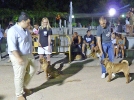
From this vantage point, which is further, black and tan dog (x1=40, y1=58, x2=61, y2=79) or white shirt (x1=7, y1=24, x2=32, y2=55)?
black and tan dog (x1=40, y1=58, x2=61, y2=79)

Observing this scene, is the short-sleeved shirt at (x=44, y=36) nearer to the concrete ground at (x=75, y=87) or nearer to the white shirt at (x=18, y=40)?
the concrete ground at (x=75, y=87)

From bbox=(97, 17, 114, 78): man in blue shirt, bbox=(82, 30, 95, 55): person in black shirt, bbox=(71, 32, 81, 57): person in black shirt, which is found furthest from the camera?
bbox=(82, 30, 95, 55): person in black shirt

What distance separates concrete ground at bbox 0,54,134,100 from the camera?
6469mm

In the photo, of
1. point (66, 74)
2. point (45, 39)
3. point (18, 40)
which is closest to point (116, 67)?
point (66, 74)

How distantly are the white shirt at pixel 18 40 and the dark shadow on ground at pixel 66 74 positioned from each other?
143 centimetres

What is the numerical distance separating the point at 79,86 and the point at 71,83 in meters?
0.37

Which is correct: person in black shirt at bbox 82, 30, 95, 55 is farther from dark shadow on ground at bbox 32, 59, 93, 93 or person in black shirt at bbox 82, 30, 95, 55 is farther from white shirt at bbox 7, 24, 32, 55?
white shirt at bbox 7, 24, 32, 55

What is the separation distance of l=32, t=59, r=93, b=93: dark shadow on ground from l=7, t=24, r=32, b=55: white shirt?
1.43 m

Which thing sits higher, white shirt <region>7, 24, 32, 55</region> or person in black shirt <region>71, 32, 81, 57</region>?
white shirt <region>7, 24, 32, 55</region>

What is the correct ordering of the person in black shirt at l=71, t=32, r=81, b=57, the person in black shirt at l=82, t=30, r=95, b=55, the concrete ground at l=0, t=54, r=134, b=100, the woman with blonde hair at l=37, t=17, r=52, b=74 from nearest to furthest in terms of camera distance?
the concrete ground at l=0, t=54, r=134, b=100, the woman with blonde hair at l=37, t=17, r=52, b=74, the person in black shirt at l=71, t=32, r=81, b=57, the person in black shirt at l=82, t=30, r=95, b=55

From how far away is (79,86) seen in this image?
733cm

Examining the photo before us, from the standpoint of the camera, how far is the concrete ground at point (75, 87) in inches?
255

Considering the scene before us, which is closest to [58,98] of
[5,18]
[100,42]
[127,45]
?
Answer: [100,42]

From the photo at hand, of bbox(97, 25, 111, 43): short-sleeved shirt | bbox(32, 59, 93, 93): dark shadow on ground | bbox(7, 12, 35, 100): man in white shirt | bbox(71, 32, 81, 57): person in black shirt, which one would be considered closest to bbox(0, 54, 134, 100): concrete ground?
bbox(32, 59, 93, 93): dark shadow on ground
